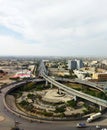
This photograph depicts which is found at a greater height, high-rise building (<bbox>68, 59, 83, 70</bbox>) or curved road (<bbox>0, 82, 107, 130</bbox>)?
high-rise building (<bbox>68, 59, 83, 70</bbox>)

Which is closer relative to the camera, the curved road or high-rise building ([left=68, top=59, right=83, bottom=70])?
the curved road

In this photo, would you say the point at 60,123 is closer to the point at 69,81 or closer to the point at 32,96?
the point at 32,96

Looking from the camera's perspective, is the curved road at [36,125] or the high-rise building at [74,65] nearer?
the curved road at [36,125]

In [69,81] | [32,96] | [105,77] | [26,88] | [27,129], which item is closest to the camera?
[27,129]

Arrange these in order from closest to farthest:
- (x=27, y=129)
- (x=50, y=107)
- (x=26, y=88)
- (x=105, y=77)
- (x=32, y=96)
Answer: (x=27, y=129), (x=50, y=107), (x=32, y=96), (x=26, y=88), (x=105, y=77)

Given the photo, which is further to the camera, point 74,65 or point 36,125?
point 74,65

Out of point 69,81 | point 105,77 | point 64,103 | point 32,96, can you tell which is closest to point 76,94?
point 64,103

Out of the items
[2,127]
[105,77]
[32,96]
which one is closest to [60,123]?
[2,127]

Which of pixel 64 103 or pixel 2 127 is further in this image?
pixel 64 103

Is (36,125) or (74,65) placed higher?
(74,65)

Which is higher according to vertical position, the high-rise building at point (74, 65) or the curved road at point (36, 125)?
the high-rise building at point (74, 65)
